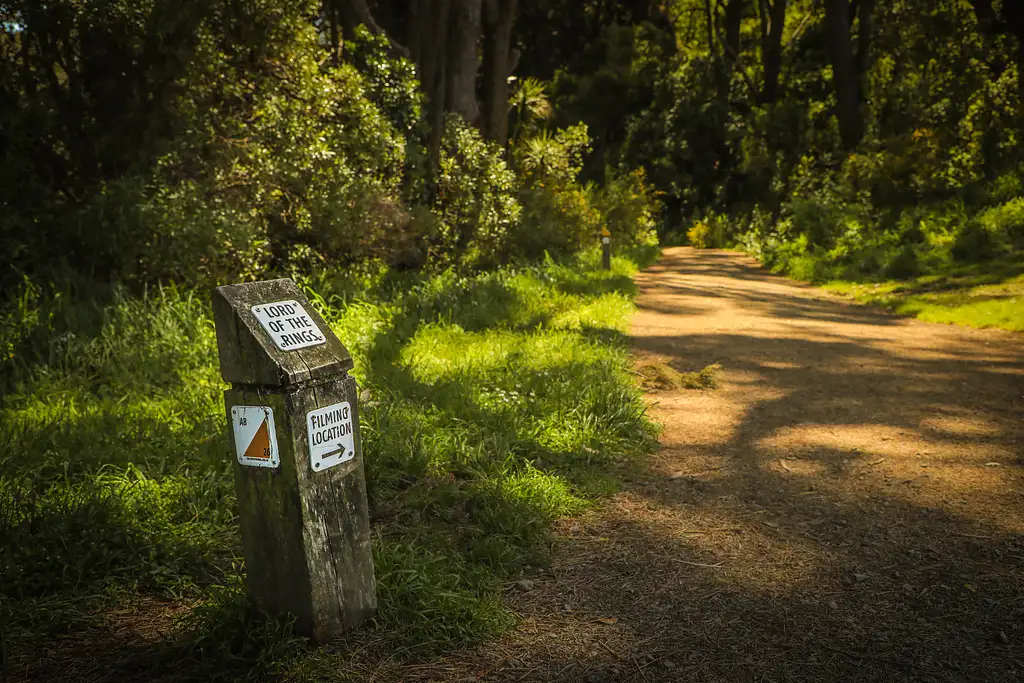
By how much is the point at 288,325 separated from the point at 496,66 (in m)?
13.3

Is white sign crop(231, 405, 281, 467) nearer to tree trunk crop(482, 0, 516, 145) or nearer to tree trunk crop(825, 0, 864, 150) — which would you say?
tree trunk crop(482, 0, 516, 145)

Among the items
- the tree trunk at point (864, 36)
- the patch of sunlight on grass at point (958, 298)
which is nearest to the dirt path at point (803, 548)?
the patch of sunlight on grass at point (958, 298)

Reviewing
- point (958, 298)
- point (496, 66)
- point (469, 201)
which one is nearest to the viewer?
point (958, 298)

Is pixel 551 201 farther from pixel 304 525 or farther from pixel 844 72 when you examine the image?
pixel 304 525

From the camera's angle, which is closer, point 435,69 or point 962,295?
point 962,295

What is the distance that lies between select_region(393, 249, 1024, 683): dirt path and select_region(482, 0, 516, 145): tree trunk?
9424 millimetres

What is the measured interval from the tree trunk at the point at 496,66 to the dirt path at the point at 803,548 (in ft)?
30.9

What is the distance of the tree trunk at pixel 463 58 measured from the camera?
45.1ft

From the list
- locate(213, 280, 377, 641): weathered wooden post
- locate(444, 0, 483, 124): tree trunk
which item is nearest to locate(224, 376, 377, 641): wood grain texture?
locate(213, 280, 377, 641): weathered wooden post

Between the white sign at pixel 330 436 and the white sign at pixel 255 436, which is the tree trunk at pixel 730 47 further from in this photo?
the white sign at pixel 255 436

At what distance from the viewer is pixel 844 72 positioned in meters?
22.4

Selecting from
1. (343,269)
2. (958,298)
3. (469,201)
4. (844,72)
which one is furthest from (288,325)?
(844,72)

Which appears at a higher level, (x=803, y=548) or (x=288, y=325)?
(x=288, y=325)

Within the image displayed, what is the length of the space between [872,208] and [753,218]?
389 inches
